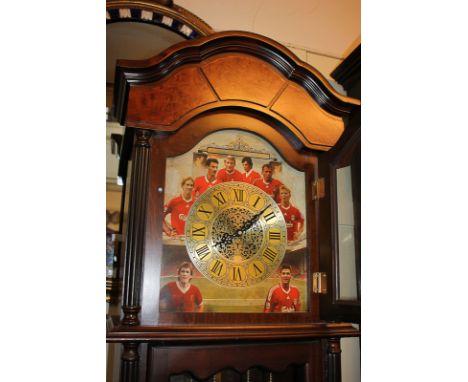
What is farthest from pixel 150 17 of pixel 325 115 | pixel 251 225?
pixel 251 225

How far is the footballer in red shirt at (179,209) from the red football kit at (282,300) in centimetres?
27

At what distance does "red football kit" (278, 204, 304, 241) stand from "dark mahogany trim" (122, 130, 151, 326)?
0.36 metres

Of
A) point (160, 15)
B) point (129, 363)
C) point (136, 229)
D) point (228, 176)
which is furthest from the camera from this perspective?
point (160, 15)

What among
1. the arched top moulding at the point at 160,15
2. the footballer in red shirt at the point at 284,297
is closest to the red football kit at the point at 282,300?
the footballer in red shirt at the point at 284,297

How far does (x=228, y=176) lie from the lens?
115 cm

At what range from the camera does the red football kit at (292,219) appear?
118 centimetres

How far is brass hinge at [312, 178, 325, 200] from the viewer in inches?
46.4

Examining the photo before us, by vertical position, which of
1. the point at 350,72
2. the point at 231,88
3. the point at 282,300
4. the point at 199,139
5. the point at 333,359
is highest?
the point at 350,72

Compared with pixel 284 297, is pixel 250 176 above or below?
above

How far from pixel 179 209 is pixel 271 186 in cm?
25

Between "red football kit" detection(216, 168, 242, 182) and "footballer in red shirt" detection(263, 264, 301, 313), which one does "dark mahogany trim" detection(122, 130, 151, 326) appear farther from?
"footballer in red shirt" detection(263, 264, 301, 313)

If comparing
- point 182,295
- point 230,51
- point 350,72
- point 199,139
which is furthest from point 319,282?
point 350,72

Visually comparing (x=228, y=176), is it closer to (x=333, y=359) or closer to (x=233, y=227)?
(x=233, y=227)

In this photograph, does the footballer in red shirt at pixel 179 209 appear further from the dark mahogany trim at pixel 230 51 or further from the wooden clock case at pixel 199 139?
the dark mahogany trim at pixel 230 51
